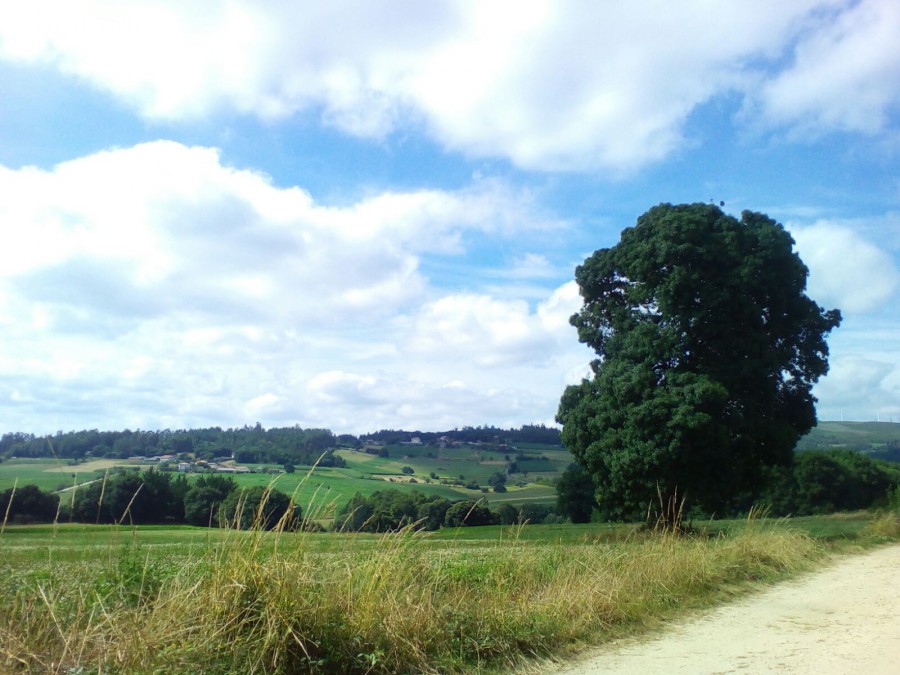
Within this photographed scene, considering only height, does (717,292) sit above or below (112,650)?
above

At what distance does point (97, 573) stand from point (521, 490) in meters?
41.2

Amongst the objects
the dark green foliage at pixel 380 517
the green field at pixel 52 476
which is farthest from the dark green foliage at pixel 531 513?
the green field at pixel 52 476

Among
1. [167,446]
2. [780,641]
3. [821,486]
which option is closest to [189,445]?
[167,446]

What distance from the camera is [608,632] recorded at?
8.23m

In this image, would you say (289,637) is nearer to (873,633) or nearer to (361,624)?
(361,624)

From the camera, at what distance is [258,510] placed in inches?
256

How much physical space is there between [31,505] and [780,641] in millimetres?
7517

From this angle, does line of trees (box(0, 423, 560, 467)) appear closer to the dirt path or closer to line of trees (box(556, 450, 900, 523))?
the dirt path

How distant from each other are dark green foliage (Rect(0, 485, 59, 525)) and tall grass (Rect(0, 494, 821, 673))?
38 centimetres

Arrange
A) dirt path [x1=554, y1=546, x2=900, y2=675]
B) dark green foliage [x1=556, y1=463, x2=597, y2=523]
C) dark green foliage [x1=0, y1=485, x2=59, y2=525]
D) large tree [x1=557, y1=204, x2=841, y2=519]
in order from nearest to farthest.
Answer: dark green foliage [x1=0, y1=485, x2=59, y2=525], dirt path [x1=554, y1=546, x2=900, y2=675], large tree [x1=557, y1=204, x2=841, y2=519], dark green foliage [x1=556, y1=463, x2=597, y2=523]

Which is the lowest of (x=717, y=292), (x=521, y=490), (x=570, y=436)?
(x=521, y=490)

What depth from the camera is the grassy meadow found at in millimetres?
5160

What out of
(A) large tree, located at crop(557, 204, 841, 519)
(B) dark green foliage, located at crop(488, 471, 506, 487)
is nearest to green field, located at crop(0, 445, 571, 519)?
(B) dark green foliage, located at crop(488, 471, 506, 487)

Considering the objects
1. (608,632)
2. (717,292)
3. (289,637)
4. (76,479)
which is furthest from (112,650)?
(717,292)
